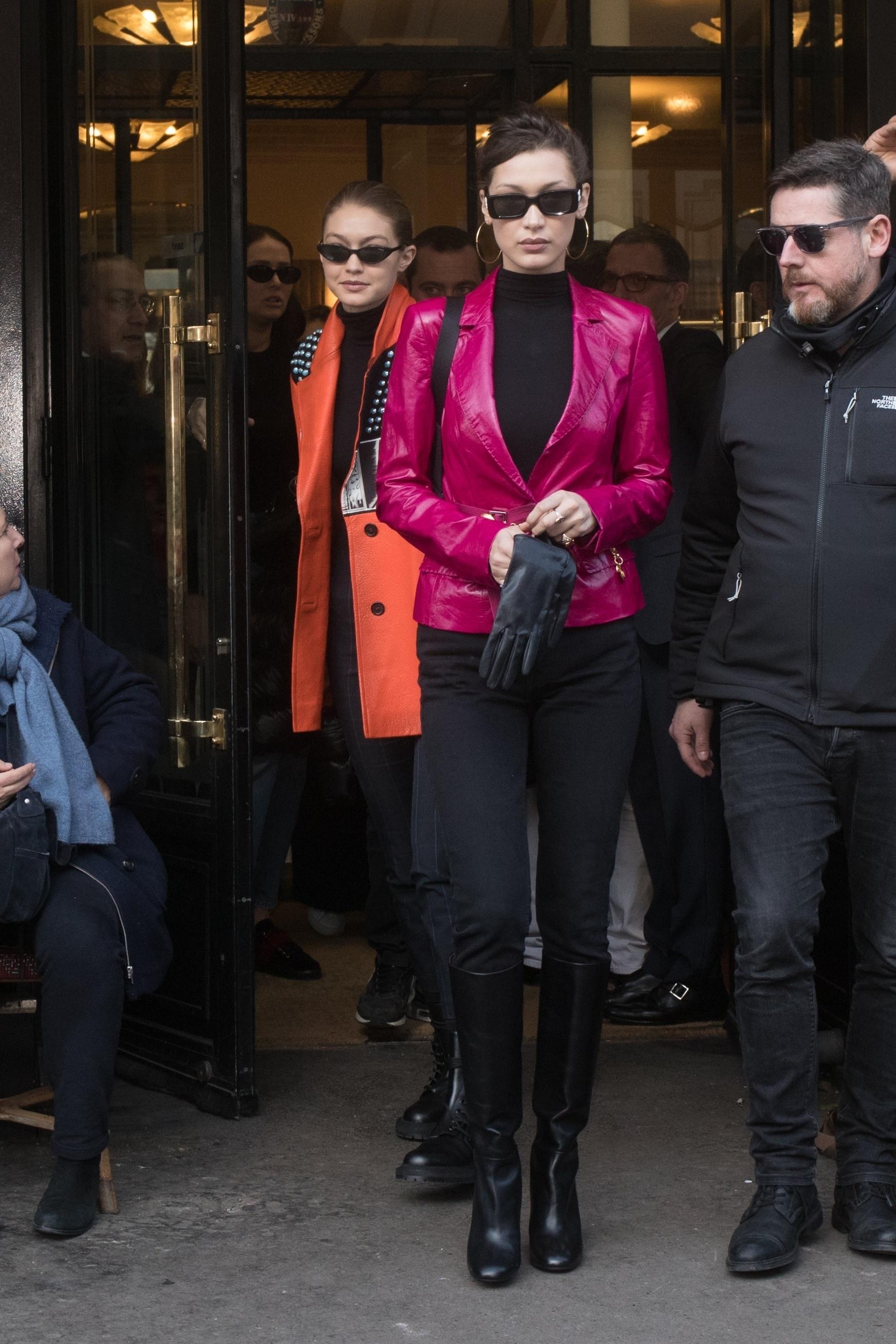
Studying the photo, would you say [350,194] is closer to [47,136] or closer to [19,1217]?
[47,136]

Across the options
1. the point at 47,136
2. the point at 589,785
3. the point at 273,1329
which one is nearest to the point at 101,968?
the point at 273,1329

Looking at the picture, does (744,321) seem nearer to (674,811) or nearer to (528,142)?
(528,142)

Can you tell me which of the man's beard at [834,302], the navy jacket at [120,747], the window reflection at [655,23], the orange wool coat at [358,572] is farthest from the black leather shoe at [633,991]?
the window reflection at [655,23]

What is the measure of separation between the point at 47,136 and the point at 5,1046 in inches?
85.4

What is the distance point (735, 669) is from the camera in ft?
10.5

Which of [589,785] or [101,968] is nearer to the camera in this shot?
[589,785]

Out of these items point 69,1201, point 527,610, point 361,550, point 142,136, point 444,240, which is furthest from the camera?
point 444,240

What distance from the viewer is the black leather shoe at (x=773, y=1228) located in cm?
303

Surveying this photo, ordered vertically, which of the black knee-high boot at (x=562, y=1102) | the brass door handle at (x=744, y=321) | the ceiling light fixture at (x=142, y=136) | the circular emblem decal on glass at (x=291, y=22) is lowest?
the black knee-high boot at (x=562, y=1102)

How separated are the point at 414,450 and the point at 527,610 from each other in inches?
18.8

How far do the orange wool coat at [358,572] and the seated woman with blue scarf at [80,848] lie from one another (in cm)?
36

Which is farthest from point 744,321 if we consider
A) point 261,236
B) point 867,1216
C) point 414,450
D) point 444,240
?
point 867,1216

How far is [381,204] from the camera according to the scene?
390 cm

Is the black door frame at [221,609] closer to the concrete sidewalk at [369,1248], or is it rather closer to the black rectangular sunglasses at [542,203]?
the concrete sidewalk at [369,1248]
